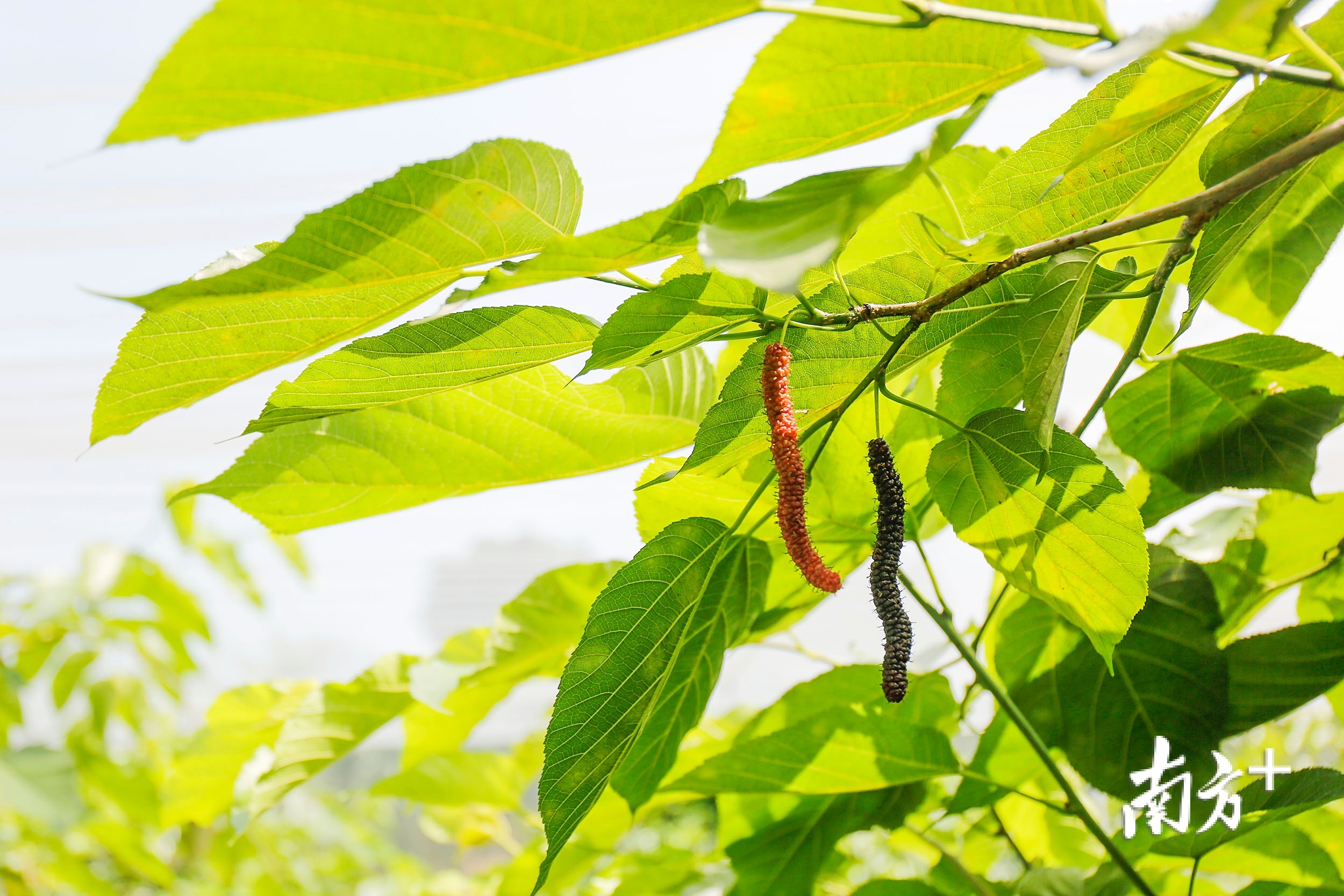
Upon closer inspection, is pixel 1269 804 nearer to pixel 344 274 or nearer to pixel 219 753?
pixel 344 274

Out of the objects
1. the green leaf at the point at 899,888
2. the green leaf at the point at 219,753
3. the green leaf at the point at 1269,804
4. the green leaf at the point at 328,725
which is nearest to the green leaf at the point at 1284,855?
the green leaf at the point at 1269,804

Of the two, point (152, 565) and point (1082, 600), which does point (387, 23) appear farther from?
point (152, 565)

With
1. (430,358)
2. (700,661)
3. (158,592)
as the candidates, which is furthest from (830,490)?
(158,592)

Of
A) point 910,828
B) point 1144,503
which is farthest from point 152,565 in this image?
point 1144,503

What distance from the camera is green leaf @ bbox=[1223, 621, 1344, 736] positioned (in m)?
0.40

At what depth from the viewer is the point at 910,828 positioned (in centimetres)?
55

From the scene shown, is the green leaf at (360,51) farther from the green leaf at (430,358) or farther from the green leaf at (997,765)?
the green leaf at (997,765)

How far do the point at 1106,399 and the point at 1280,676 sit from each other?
0.15 m

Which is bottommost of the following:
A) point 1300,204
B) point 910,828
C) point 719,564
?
point 910,828

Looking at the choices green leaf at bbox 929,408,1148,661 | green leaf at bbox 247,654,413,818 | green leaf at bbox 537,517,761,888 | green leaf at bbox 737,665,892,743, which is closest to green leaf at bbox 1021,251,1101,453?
green leaf at bbox 929,408,1148,661

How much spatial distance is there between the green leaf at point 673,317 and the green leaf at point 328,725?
41cm

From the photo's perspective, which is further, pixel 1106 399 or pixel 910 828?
pixel 910 828

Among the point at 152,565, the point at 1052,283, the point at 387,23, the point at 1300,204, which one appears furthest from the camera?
the point at 152,565

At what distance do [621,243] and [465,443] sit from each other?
0.81 feet
